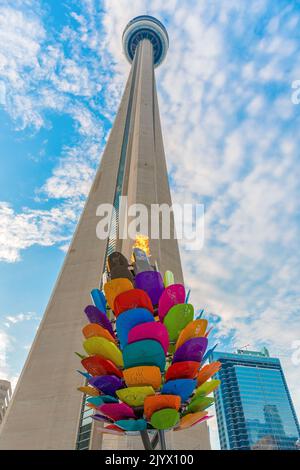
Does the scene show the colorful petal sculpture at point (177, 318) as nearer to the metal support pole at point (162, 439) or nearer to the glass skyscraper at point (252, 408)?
the metal support pole at point (162, 439)

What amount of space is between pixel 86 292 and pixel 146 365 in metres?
16.1

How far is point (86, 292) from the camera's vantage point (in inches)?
757

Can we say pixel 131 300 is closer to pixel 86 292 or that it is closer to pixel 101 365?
pixel 101 365

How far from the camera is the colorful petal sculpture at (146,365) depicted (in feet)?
11.7

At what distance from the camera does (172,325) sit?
13.9ft

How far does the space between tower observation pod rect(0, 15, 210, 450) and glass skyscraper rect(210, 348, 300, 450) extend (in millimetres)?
67559

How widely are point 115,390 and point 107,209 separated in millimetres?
21068

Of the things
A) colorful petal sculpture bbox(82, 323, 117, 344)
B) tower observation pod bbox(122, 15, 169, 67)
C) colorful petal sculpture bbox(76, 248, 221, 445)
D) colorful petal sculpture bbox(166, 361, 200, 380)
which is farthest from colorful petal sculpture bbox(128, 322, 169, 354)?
tower observation pod bbox(122, 15, 169, 67)

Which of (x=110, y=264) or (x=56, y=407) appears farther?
(x=56, y=407)

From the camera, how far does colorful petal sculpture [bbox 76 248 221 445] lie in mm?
3570

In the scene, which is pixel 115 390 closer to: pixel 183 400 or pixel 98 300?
pixel 183 400

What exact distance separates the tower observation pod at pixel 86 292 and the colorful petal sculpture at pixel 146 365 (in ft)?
2.43

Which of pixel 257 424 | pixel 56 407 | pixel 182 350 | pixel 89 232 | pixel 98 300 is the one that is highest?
pixel 257 424
